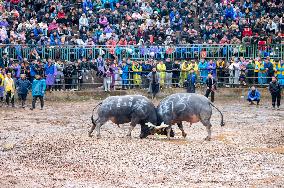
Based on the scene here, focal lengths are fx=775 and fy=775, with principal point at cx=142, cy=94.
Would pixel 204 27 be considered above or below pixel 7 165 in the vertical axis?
above

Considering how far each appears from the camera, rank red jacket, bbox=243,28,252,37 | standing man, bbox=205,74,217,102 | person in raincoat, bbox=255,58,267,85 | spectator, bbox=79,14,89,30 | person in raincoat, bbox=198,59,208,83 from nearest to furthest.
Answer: standing man, bbox=205,74,217,102
person in raincoat, bbox=255,58,267,85
person in raincoat, bbox=198,59,208,83
spectator, bbox=79,14,89,30
red jacket, bbox=243,28,252,37

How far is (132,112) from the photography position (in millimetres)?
23766

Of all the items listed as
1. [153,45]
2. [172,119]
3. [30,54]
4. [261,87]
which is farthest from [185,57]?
[172,119]

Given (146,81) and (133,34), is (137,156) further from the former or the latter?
(133,34)

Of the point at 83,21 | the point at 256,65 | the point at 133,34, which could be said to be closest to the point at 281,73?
the point at 256,65

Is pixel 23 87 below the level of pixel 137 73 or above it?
below

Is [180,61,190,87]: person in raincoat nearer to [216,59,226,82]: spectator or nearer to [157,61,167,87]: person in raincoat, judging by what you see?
[157,61,167,87]: person in raincoat

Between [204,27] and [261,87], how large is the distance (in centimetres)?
533

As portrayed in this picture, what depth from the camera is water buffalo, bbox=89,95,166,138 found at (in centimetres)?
2372

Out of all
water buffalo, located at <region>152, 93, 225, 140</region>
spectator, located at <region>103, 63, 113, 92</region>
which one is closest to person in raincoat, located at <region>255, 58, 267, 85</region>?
spectator, located at <region>103, 63, 113, 92</region>

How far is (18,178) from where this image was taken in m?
18.0

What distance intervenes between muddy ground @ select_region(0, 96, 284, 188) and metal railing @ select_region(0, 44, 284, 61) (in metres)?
8.52

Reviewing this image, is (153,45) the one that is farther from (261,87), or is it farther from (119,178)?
(119,178)

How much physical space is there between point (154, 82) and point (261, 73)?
209 inches
